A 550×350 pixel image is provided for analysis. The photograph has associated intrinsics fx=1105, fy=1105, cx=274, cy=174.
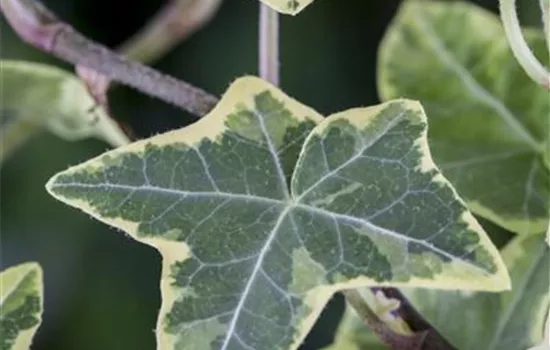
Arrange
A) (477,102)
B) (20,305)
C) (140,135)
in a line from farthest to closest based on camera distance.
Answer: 1. (140,135)
2. (477,102)
3. (20,305)

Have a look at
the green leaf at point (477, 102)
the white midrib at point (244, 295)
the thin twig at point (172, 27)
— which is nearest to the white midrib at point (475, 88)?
the green leaf at point (477, 102)

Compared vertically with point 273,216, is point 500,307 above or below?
below

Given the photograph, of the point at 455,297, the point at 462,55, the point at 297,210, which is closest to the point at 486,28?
the point at 462,55

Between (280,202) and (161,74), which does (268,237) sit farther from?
(161,74)

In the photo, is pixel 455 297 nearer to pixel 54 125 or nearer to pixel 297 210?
pixel 297 210

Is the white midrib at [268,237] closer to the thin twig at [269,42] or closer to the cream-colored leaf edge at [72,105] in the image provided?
the thin twig at [269,42]

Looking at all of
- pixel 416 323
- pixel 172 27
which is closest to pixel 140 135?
pixel 172 27
